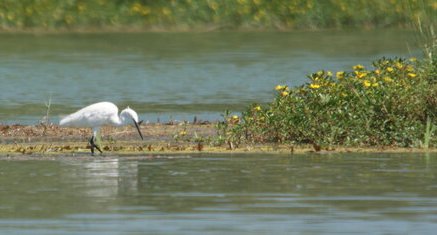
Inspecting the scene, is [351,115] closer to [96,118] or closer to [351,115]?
[351,115]

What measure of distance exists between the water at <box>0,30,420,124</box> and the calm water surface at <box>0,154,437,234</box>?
702 centimetres

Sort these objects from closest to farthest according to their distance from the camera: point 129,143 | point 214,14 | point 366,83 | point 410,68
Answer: point 366,83 → point 129,143 → point 410,68 → point 214,14

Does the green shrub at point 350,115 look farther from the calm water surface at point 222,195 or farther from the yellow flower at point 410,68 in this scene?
the calm water surface at point 222,195

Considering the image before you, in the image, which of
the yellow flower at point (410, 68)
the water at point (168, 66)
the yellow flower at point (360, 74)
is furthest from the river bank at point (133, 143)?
the water at point (168, 66)

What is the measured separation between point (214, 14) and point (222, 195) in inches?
Result: 987

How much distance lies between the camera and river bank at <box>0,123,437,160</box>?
1895 cm

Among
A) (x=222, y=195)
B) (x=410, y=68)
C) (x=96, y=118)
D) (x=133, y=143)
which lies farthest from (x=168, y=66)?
(x=222, y=195)

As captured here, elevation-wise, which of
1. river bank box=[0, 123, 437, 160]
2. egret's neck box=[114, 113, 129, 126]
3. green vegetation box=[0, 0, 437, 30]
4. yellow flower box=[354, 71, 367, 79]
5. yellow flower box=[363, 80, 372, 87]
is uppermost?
green vegetation box=[0, 0, 437, 30]

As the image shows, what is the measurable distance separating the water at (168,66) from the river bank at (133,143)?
9.08ft

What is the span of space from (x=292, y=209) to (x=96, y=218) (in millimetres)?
1592

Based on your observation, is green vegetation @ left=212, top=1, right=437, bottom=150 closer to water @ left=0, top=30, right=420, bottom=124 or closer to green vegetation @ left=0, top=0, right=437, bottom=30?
water @ left=0, top=30, right=420, bottom=124

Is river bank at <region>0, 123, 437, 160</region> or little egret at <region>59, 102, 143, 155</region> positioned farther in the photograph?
little egret at <region>59, 102, 143, 155</region>

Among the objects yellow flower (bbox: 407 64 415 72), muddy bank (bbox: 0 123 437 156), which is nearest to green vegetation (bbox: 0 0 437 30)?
muddy bank (bbox: 0 123 437 156)

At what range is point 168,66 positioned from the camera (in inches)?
1350
